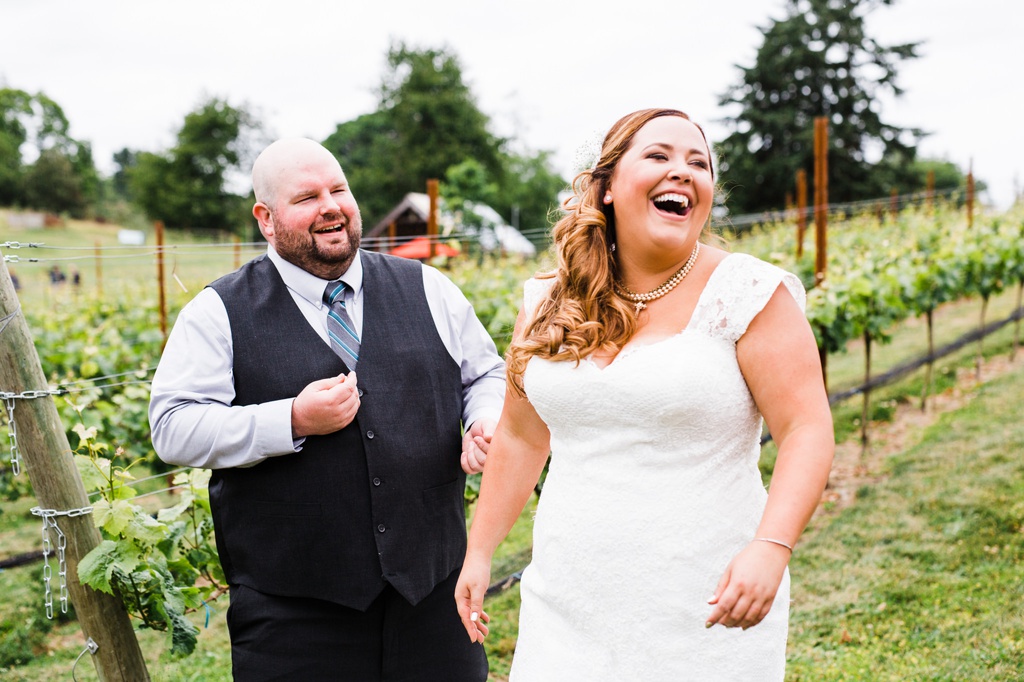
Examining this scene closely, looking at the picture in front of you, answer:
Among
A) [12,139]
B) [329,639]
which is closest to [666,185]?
[329,639]

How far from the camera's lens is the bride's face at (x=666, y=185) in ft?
5.88

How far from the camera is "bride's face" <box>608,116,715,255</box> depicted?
5.88ft

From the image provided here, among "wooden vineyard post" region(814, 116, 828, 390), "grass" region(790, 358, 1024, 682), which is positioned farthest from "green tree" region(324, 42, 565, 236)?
"grass" region(790, 358, 1024, 682)

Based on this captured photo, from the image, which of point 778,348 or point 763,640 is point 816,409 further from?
point 763,640

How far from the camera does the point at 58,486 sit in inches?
99.7

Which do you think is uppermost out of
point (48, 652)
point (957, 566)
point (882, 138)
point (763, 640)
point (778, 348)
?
point (882, 138)

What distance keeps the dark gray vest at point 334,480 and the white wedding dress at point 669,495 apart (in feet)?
2.00

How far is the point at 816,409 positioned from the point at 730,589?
382mm

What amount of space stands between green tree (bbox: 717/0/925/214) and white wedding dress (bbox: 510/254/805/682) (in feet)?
116

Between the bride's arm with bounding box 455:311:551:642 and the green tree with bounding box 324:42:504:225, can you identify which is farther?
the green tree with bounding box 324:42:504:225

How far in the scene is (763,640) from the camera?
1763 mm

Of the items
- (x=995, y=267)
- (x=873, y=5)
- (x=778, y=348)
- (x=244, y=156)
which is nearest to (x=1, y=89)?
(x=244, y=156)

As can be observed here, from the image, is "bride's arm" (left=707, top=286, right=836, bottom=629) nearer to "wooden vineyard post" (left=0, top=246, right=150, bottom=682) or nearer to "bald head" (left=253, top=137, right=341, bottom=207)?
"bald head" (left=253, top=137, right=341, bottom=207)

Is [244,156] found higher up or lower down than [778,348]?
higher up
